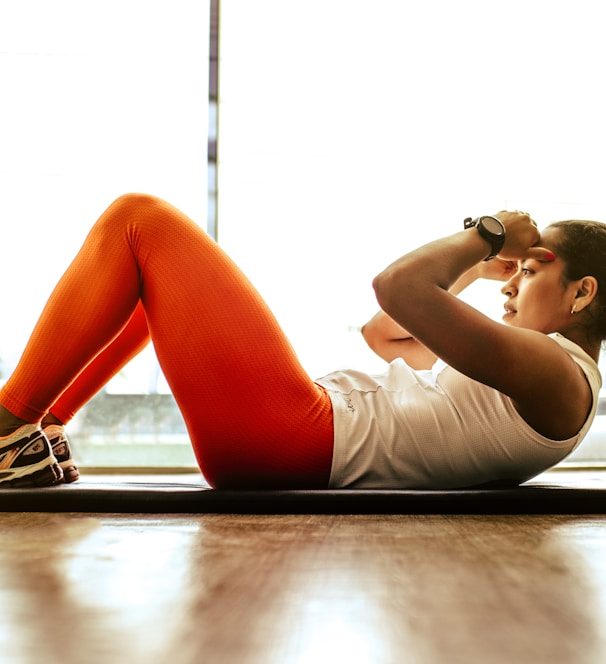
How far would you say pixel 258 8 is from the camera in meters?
2.99

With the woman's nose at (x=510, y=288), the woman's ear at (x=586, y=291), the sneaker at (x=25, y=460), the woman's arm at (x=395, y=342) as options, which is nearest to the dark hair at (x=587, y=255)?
the woman's ear at (x=586, y=291)

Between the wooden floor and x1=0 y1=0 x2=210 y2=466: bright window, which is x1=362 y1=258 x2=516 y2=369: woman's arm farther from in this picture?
x1=0 y1=0 x2=210 y2=466: bright window

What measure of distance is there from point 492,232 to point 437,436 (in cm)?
39

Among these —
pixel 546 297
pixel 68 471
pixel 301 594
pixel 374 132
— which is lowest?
pixel 68 471

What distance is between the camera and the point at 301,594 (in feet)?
1.93

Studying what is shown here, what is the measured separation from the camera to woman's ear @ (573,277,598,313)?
132cm

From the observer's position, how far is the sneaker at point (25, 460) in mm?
1229

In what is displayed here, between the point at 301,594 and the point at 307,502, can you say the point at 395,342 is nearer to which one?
the point at 307,502

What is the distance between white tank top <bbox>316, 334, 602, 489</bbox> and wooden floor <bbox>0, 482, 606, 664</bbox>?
0.27m

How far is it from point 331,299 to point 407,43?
1185 millimetres

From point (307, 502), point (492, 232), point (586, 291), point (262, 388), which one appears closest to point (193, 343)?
point (262, 388)

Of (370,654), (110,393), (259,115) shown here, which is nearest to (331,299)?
(259,115)

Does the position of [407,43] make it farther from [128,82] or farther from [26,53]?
[26,53]

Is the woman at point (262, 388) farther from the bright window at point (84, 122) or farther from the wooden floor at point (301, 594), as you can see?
the bright window at point (84, 122)
